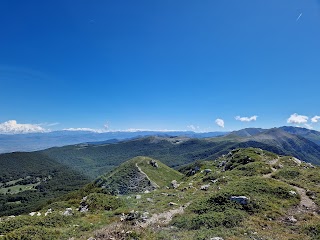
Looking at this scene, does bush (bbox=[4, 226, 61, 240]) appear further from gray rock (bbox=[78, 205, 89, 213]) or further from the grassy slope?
gray rock (bbox=[78, 205, 89, 213])

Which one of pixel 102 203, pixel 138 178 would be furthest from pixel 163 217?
pixel 138 178

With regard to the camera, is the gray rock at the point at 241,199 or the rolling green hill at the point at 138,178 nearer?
the gray rock at the point at 241,199

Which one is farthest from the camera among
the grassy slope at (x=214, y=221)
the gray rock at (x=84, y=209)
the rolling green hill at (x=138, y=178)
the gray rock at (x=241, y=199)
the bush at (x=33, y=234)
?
the rolling green hill at (x=138, y=178)

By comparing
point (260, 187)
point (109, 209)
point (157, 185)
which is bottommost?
point (157, 185)

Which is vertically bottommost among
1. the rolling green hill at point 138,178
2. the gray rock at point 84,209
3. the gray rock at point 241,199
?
the rolling green hill at point 138,178

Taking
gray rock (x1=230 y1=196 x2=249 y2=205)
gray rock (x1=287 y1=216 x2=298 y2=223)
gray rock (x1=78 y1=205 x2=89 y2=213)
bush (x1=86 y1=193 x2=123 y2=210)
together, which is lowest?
gray rock (x1=78 y1=205 x2=89 y2=213)

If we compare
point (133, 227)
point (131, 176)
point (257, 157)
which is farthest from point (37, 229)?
point (131, 176)

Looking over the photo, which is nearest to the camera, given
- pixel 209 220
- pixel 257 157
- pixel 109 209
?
pixel 209 220

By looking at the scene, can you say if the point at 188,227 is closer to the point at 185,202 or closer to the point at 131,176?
the point at 185,202

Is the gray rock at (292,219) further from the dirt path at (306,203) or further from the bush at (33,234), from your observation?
the bush at (33,234)

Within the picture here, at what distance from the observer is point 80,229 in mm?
Answer: 24484

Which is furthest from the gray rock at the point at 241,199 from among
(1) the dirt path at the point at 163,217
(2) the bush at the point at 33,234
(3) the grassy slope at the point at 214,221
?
(2) the bush at the point at 33,234

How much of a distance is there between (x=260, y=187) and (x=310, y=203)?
19.7 feet

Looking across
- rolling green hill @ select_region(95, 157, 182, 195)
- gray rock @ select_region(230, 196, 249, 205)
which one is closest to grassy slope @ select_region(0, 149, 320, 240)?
gray rock @ select_region(230, 196, 249, 205)
